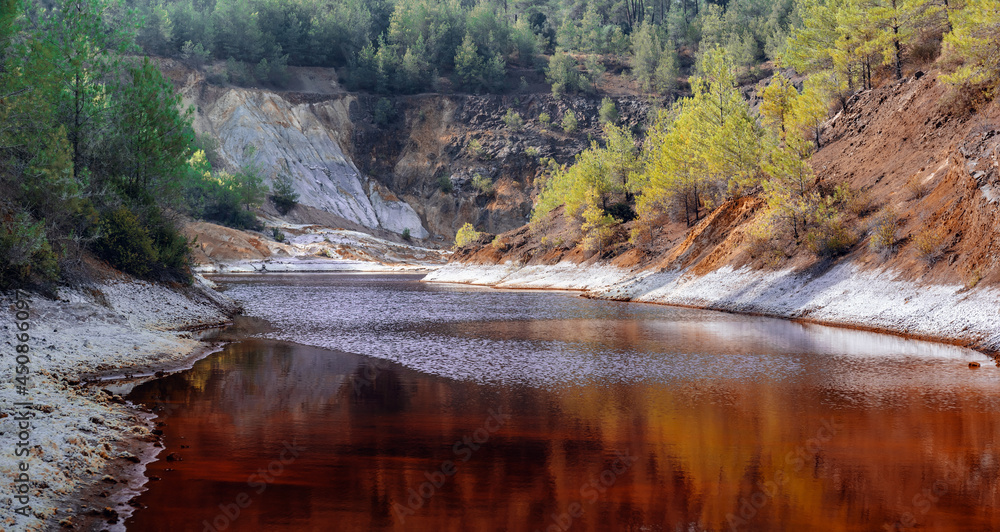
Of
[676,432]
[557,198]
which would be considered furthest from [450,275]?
[676,432]

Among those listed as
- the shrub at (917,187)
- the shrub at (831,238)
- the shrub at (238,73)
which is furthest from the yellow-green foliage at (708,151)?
the shrub at (238,73)

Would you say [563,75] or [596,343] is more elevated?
[563,75]

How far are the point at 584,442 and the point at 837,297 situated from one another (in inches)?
868

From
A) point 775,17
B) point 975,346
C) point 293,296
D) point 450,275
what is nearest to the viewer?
point 975,346

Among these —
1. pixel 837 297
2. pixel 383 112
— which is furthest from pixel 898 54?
pixel 383 112

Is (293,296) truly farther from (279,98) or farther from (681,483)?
(279,98)

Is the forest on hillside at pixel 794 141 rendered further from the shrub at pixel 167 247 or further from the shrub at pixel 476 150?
the shrub at pixel 476 150

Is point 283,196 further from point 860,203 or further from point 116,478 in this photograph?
point 116,478

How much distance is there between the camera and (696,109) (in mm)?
49906

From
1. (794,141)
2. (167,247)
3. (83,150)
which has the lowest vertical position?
(167,247)

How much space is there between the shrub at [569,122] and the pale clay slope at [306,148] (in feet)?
109

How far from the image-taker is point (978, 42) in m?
29.1

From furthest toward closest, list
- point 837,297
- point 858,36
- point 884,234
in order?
1. point 858,36
2. point 837,297
3. point 884,234

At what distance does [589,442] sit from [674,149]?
42.8m
